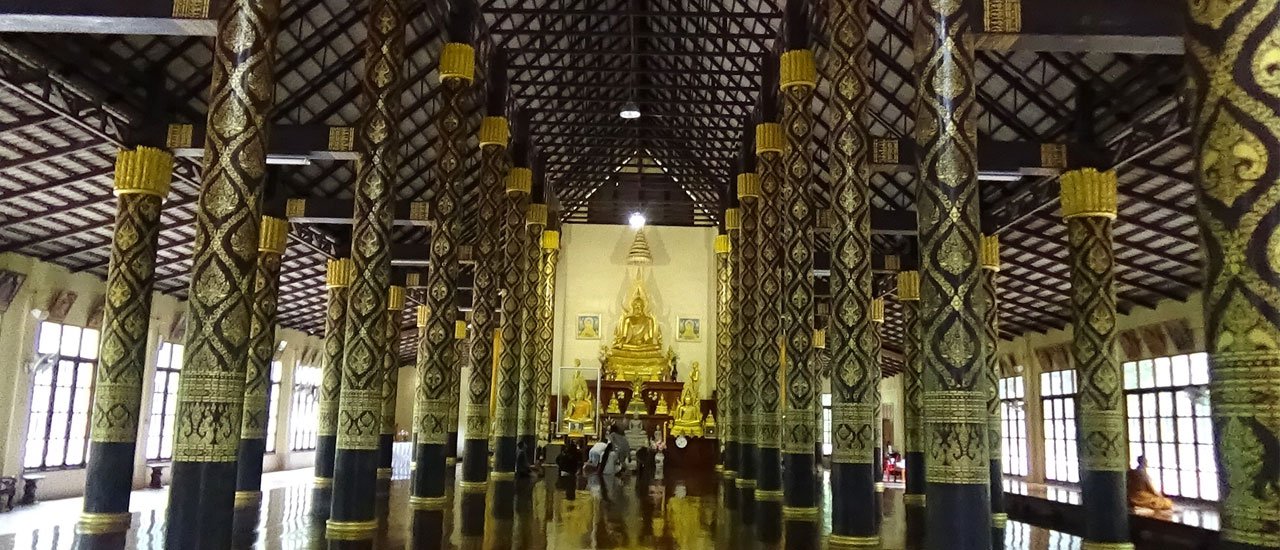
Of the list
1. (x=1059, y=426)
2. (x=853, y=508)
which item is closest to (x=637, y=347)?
(x=1059, y=426)

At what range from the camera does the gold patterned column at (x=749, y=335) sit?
16.3 metres

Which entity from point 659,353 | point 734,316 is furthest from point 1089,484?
point 659,353

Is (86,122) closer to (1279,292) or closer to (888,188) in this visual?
(1279,292)

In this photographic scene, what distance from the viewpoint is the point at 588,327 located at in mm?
35000

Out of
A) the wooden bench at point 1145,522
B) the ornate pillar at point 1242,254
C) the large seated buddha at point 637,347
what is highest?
the large seated buddha at point 637,347

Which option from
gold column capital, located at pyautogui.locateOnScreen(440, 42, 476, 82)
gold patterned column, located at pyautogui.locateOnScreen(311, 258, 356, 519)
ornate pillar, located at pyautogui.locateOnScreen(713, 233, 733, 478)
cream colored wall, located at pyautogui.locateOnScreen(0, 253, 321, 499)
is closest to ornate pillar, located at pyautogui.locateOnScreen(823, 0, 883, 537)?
gold column capital, located at pyautogui.locateOnScreen(440, 42, 476, 82)

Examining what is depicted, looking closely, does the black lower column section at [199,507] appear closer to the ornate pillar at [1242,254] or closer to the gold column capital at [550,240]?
the ornate pillar at [1242,254]

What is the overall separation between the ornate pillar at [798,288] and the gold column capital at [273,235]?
8910mm

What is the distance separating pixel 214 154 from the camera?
24.6 ft

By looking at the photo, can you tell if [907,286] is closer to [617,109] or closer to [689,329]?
[617,109]

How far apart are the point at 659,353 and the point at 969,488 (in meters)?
27.3

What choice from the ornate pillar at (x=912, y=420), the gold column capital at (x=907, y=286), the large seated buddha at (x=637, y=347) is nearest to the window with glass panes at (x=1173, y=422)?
the gold column capital at (x=907, y=286)

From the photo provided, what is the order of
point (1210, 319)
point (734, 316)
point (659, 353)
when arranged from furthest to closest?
point (659, 353) → point (734, 316) → point (1210, 319)

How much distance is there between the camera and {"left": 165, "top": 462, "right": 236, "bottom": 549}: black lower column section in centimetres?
677
